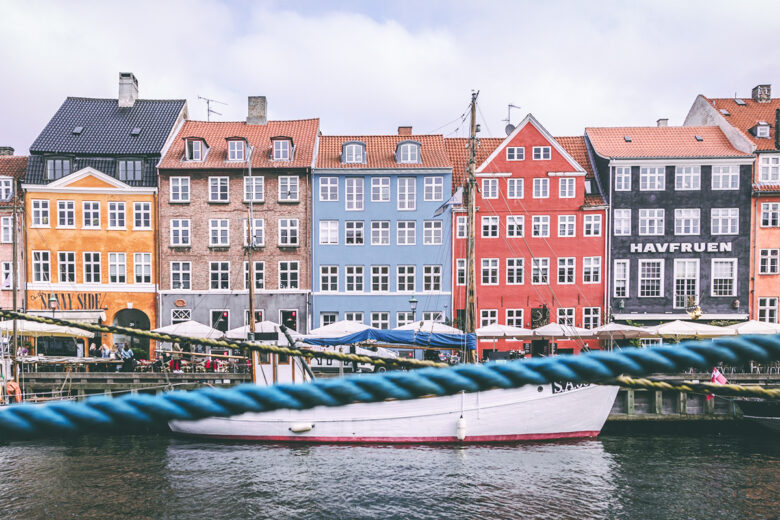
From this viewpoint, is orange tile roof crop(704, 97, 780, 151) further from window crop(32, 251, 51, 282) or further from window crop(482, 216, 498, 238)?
window crop(32, 251, 51, 282)

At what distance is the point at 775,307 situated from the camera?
102ft

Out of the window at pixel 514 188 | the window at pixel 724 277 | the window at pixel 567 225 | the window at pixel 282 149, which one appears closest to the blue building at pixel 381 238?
the window at pixel 282 149

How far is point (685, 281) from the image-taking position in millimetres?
31266

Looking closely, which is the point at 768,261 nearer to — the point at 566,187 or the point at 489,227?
the point at 566,187

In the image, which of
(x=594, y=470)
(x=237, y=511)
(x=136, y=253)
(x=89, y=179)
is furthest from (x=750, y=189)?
(x=89, y=179)

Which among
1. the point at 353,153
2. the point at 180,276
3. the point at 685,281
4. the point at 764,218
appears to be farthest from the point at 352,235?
the point at 764,218

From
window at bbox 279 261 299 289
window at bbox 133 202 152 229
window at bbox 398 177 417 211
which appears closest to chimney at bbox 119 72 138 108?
window at bbox 133 202 152 229

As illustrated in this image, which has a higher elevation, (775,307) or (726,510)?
(775,307)

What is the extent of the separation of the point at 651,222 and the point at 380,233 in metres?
15.0

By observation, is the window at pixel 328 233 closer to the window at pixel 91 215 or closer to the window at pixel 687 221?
the window at pixel 91 215

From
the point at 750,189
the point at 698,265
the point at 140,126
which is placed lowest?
the point at 698,265

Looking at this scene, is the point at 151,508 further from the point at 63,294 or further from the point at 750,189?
the point at 750,189

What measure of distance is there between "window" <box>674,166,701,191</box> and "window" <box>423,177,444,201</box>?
12.9 metres

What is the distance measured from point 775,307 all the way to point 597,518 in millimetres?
24549
